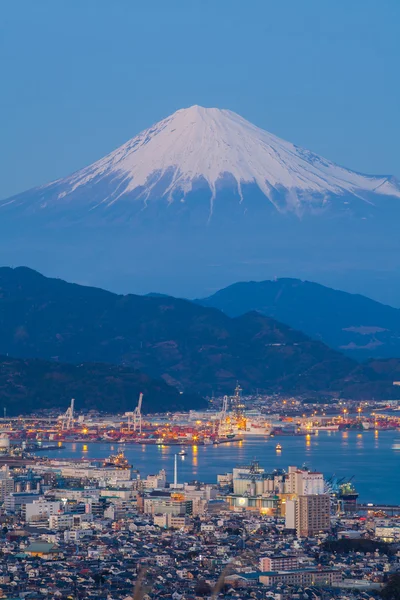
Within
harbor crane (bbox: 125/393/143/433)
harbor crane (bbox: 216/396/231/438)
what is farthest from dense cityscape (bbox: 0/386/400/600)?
harbor crane (bbox: 125/393/143/433)

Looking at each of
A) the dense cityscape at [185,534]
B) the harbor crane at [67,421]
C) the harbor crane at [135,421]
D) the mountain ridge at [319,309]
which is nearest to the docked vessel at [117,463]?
the dense cityscape at [185,534]

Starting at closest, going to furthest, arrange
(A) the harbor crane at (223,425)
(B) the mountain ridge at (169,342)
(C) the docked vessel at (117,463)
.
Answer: (C) the docked vessel at (117,463)
(A) the harbor crane at (223,425)
(B) the mountain ridge at (169,342)

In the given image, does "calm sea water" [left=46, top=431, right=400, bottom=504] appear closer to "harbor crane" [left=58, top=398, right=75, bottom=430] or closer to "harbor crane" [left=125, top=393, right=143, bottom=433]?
"harbor crane" [left=125, top=393, right=143, bottom=433]

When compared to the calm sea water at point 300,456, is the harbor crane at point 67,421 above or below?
above

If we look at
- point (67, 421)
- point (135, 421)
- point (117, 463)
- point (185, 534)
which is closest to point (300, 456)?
point (117, 463)

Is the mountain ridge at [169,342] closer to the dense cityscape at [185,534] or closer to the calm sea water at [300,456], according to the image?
the calm sea water at [300,456]

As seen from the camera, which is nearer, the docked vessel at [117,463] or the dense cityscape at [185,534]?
the dense cityscape at [185,534]

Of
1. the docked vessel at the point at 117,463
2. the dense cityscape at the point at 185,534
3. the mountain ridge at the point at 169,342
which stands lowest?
the dense cityscape at the point at 185,534

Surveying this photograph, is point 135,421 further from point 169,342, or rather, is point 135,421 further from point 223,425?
point 169,342

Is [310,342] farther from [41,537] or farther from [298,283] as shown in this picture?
[41,537]
